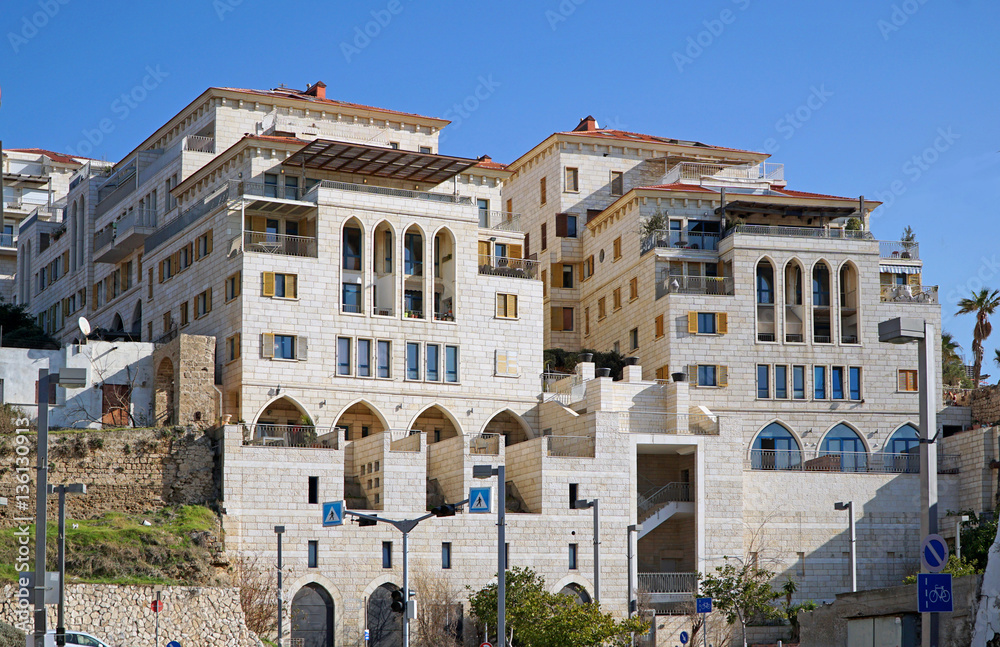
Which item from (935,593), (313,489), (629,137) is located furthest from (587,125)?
(935,593)

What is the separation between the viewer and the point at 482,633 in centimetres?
4981

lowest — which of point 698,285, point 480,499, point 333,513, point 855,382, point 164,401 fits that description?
point 333,513

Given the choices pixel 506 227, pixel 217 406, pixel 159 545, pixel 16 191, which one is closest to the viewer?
pixel 159 545

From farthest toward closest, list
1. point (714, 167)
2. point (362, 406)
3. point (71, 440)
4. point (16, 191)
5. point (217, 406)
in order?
point (16, 191) → point (714, 167) → point (362, 406) → point (217, 406) → point (71, 440)

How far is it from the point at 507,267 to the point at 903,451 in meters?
19.8

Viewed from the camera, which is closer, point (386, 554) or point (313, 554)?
point (313, 554)

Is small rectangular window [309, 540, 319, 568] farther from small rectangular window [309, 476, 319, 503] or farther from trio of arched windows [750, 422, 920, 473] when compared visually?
trio of arched windows [750, 422, 920, 473]

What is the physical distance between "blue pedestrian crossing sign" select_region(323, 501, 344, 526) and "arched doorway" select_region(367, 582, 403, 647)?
311cm

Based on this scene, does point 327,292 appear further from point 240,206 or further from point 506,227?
point 506,227

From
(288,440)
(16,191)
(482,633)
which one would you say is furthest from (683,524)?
(16,191)

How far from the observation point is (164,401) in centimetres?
5491

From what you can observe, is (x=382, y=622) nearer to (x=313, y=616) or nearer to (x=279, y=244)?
(x=313, y=616)

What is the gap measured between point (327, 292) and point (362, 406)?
16.5 ft

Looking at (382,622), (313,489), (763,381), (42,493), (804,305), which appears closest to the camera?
(42,493)
